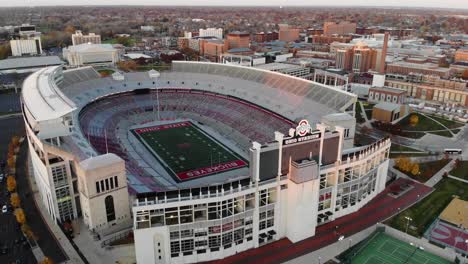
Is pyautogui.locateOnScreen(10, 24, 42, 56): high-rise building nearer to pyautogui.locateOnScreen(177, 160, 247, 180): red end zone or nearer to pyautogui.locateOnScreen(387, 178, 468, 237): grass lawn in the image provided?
pyautogui.locateOnScreen(177, 160, 247, 180): red end zone

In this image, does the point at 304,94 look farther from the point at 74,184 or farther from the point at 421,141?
the point at 74,184

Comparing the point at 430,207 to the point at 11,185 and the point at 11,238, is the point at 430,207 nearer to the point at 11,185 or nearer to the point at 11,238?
the point at 11,238

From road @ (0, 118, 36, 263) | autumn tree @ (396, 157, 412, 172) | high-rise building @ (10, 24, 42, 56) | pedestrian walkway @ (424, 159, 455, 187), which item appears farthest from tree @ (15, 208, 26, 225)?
high-rise building @ (10, 24, 42, 56)

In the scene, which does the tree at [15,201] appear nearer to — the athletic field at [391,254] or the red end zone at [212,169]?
the red end zone at [212,169]

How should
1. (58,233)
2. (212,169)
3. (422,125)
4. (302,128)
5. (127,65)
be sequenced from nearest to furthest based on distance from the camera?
(302,128), (58,233), (212,169), (422,125), (127,65)

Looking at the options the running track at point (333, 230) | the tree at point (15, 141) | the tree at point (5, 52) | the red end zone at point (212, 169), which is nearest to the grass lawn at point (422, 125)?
the running track at point (333, 230)

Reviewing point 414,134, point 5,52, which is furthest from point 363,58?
point 5,52
